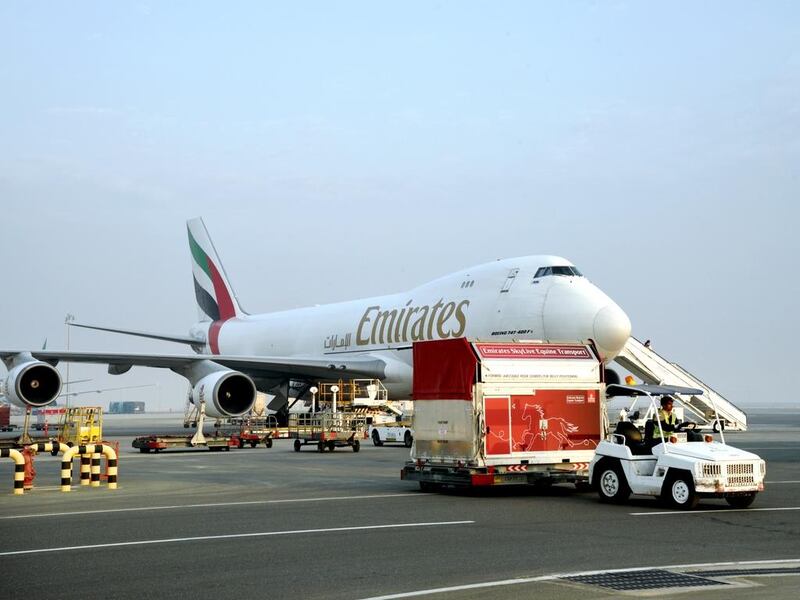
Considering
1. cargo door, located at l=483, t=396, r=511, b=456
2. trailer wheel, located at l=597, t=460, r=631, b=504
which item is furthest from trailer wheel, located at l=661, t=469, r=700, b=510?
cargo door, located at l=483, t=396, r=511, b=456

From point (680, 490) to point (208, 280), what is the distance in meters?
45.8

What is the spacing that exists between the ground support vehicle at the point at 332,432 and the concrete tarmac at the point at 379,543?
1248 cm

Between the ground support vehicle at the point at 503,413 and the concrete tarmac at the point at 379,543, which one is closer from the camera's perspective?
the concrete tarmac at the point at 379,543

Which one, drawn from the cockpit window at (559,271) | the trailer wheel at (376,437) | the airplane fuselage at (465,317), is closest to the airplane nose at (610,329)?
the airplane fuselage at (465,317)

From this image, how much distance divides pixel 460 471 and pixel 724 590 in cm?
903

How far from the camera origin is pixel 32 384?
3581 cm

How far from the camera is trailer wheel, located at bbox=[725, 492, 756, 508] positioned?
14039mm

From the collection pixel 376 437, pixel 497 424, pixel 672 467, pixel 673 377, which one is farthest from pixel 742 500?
pixel 673 377

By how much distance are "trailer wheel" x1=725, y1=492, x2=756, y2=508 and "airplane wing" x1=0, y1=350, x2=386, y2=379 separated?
2413 cm

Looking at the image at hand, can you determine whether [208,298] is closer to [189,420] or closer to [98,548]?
[189,420]

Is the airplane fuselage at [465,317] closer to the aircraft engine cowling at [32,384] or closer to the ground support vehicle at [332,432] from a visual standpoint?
the ground support vehicle at [332,432]

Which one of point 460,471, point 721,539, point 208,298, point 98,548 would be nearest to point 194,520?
point 98,548

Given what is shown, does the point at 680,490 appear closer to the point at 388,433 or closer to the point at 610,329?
the point at 610,329

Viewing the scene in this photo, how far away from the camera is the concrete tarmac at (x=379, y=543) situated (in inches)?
325
